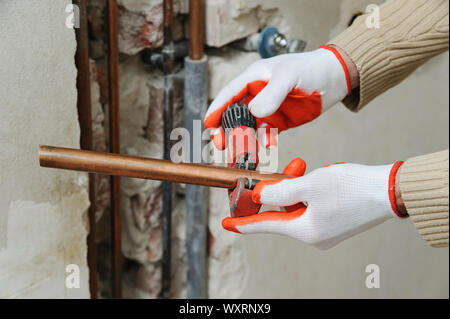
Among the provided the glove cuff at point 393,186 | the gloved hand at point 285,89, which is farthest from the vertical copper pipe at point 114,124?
the glove cuff at point 393,186

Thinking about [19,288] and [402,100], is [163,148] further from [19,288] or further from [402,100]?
[402,100]

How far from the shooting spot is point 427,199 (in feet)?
2.30

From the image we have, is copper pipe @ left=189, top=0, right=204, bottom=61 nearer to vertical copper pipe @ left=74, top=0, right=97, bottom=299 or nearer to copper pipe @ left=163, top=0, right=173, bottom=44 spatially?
copper pipe @ left=163, top=0, right=173, bottom=44

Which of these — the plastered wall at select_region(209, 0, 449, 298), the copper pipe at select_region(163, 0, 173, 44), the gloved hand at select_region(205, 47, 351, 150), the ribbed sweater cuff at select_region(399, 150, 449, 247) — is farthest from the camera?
the plastered wall at select_region(209, 0, 449, 298)

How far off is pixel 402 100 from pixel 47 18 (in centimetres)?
95

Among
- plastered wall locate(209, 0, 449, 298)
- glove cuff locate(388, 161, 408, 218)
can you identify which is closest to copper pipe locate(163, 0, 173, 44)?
plastered wall locate(209, 0, 449, 298)

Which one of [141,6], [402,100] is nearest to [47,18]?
[141,6]

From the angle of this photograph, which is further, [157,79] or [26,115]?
[157,79]

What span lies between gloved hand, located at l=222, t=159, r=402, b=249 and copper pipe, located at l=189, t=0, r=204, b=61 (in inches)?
14.8

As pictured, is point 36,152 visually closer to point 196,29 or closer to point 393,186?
point 196,29

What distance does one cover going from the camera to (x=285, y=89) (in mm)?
860

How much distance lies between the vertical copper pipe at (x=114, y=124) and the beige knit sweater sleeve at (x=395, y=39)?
37 cm

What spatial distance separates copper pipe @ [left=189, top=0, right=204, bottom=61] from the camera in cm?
102

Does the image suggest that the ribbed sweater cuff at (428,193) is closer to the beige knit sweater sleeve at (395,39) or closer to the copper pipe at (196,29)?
the beige knit sweater sleeve at (395,39)
